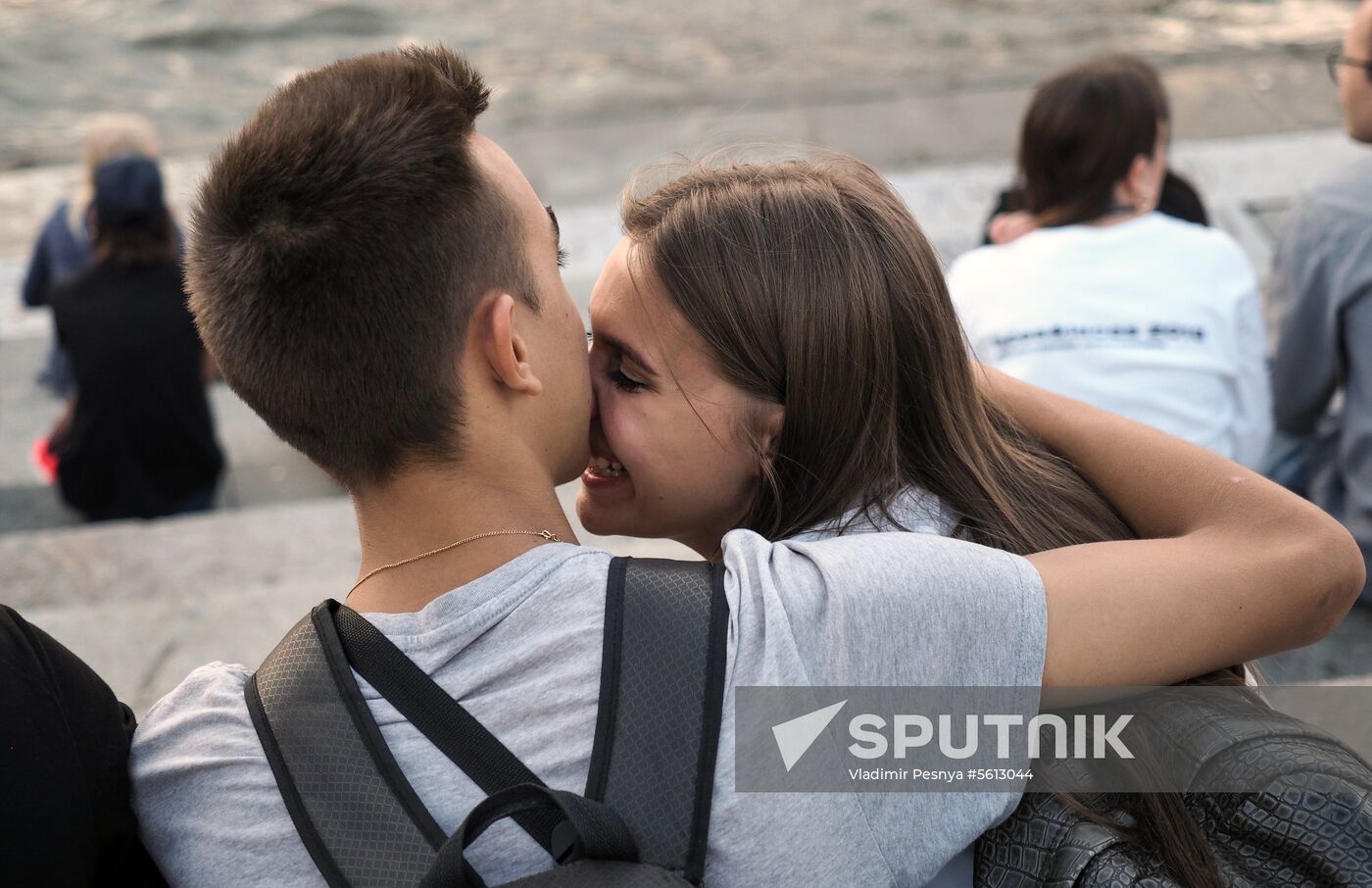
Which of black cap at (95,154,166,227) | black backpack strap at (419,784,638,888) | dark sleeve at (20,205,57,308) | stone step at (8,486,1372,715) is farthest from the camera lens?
dark sleeve at (20,205,57,308)

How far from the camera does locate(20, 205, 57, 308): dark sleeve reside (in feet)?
20.4

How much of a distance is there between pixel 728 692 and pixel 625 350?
0.62 m

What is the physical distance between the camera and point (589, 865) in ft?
3.85

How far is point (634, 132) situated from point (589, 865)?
921cm

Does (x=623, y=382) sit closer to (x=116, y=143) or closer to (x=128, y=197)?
(x=128, y=197)

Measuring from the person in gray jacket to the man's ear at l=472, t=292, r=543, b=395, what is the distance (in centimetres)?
273

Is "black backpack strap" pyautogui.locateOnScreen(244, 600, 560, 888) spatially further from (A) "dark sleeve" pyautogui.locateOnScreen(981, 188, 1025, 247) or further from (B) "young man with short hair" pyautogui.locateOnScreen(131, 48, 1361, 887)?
(A) "dark sleeve" pyautogui.locateOnScreen(981, 188, 1025, 247)

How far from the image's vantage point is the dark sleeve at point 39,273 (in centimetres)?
621

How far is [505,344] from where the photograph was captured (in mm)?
1485

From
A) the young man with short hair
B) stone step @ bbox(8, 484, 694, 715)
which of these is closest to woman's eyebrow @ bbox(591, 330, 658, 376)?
the young man with short hair

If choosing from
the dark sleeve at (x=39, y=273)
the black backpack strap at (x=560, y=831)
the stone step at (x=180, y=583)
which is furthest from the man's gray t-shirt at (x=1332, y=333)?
the dark sleeve at (x=39, y=273)

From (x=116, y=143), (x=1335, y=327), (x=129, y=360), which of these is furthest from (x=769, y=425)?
(x=116, y=143)

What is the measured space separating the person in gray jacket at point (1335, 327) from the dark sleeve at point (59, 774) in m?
3.10

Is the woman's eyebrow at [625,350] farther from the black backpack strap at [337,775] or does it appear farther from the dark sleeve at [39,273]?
the dark sleeve at [39,273]
